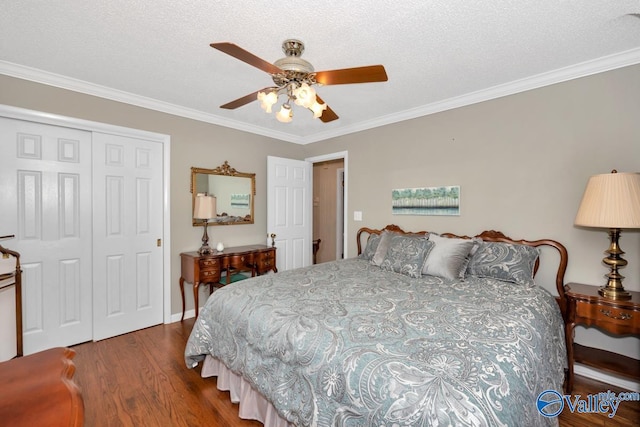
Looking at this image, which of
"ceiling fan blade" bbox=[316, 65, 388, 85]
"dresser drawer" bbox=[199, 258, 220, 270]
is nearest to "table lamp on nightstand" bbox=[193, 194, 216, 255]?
"dresser drawer" bbox=[199, 258, 220, 270]

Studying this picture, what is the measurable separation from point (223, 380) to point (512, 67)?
334 centimetres

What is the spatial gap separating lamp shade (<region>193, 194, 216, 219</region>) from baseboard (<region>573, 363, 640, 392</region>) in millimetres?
3783

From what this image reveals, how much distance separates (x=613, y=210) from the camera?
6.29ft

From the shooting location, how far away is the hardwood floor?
180 cm

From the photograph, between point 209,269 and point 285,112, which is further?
point 209,269

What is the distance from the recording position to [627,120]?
2.17 meters

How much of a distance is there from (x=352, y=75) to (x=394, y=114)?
1.98 meters

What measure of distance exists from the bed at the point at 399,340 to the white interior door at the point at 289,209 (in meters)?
1.53

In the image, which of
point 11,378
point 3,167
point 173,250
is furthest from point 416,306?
point 3,167

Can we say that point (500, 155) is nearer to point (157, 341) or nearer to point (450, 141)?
point (450, 141)

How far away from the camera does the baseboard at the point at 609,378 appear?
6.86 feet

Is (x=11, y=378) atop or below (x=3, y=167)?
below

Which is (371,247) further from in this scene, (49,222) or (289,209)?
(49,222)

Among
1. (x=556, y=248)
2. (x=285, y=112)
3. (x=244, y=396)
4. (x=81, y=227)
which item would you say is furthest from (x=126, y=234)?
(x=556, y=248)
